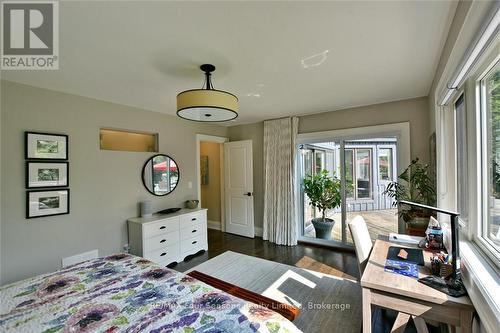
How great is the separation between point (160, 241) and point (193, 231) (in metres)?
0.63

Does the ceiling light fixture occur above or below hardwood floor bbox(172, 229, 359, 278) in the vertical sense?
above

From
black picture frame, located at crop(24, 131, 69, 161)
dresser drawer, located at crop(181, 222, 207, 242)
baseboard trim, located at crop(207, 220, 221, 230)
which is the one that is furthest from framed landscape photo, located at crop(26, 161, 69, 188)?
baseboard trim, located at crop(207, 220, 221, 230)

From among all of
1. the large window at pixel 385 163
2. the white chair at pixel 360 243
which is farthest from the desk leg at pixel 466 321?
the large window at pixel 385 163

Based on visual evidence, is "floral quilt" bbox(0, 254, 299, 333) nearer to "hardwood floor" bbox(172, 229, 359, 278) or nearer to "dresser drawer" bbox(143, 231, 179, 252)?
"dresser drawer" bbox(143, 231, 179, 252)

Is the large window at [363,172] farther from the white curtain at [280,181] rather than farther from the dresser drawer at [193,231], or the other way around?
the dresser drawer at [193,231]

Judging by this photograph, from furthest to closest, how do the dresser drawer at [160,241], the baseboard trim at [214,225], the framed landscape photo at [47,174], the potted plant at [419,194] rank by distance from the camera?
1. the baseboard trim at [214,225]
2. the dresser drawer at [160,241]
3. the potted plant at [419,194]
4. the framed landscape photo at [47,174]

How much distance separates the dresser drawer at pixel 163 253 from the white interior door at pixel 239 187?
1687 mm

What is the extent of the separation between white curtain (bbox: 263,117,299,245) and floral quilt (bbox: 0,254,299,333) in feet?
9.37

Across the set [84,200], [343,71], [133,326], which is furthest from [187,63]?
[84,200]

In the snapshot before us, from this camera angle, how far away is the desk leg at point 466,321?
111 cm

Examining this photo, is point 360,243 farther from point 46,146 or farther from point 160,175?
point 46,146

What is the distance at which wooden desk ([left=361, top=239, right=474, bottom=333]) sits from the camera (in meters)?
1.14

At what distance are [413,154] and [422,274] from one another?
7.73 ft

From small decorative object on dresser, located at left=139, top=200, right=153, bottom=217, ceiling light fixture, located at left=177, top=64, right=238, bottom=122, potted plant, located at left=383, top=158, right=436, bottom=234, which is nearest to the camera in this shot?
ceiling light fixture, located at left=177, top=64, right=238, bottom=122
